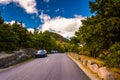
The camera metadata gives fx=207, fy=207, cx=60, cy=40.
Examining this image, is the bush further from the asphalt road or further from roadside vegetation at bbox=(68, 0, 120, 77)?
the asphalt road

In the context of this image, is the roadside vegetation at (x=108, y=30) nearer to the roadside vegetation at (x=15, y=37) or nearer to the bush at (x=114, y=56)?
the bush at (x=114, y=56)

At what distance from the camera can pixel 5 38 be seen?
33.2m

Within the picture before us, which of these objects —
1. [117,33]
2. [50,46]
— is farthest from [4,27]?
[50,46]

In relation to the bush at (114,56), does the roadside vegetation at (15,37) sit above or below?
above

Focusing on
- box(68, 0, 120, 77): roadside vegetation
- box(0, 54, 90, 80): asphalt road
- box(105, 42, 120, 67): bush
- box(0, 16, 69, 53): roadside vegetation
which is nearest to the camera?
box(0, 54, 90, 80): asphalt road

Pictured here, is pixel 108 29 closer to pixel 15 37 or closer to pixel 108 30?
pixel 108 30

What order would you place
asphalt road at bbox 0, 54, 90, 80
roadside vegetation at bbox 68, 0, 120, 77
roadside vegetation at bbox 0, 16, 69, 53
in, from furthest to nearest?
1. roadside vegetation at bbox 0, 16, 69, 53
2. roadside vegetation at bbox 68, 0, 120, 77
3. asphalt road at bbox 0, 54, 90, 80

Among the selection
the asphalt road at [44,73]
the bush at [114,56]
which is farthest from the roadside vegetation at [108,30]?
the asphalt road at [44,73]

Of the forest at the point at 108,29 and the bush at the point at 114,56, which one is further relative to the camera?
the forest at the point at 108,29

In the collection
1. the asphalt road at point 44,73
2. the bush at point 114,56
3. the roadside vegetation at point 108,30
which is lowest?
the asphalt road at point 44,73

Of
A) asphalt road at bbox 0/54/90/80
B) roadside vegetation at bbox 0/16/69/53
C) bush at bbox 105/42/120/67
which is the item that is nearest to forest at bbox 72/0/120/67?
bush at bbox 105/42/120/67

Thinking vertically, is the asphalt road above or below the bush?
below

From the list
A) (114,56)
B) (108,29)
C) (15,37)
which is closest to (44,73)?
(114,56)

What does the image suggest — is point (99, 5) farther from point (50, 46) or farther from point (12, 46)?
point (50, 46)
